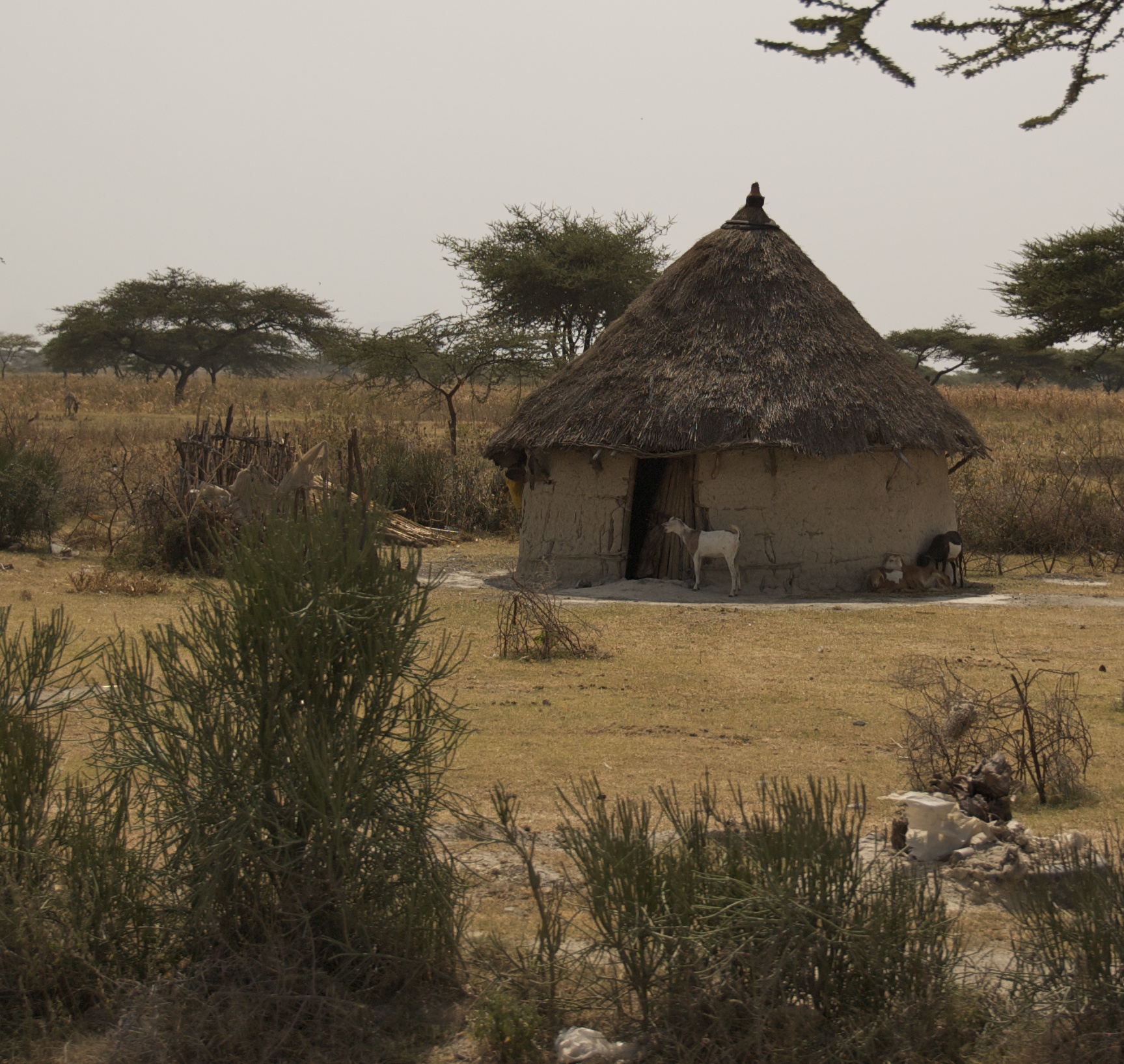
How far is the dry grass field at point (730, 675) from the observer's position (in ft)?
18.3

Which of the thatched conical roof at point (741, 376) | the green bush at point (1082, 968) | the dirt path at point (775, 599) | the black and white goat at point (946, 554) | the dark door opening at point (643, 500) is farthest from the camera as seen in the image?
the dark door opening at point (643, 500)

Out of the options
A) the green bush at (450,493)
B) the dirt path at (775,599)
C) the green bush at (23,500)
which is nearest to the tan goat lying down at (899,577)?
the dirt path at (775,599)

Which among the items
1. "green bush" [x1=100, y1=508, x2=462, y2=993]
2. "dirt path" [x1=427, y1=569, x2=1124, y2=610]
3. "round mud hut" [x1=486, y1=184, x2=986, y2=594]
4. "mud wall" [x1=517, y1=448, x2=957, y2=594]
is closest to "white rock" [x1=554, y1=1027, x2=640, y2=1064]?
"green bush" [x1=100, y1=508, x2=462, y2=993]

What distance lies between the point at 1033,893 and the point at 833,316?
10098 millimetres

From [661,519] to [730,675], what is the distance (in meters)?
5.43

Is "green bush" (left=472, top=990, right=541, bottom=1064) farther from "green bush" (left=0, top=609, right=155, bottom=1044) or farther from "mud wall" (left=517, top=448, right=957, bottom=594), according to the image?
"mud wall" (left=517, top=448, right=957, bottom=594)

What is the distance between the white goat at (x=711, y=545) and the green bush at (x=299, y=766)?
8269 mm

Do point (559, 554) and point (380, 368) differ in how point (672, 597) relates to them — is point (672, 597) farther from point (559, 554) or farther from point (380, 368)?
point (380, 368)

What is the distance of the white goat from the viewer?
11586mm

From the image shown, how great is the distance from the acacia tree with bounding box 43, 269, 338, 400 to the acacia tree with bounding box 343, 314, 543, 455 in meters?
11.3

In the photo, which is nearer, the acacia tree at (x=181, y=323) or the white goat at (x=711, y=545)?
the white goat at (x=711, y=545)

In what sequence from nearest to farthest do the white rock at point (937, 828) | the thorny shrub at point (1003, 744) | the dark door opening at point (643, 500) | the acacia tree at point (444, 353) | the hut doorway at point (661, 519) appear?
the white rock at point (937, 828)
the thorny shrub at point (1003, 744)
the hut doorway at point (661, 519)
the dark door opening at point (643, 500)
the acacia tree at point (444, 353)

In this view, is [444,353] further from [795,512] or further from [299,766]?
[299,766]

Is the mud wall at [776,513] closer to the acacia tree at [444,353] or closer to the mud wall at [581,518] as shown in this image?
the mud wall at [581,518]
